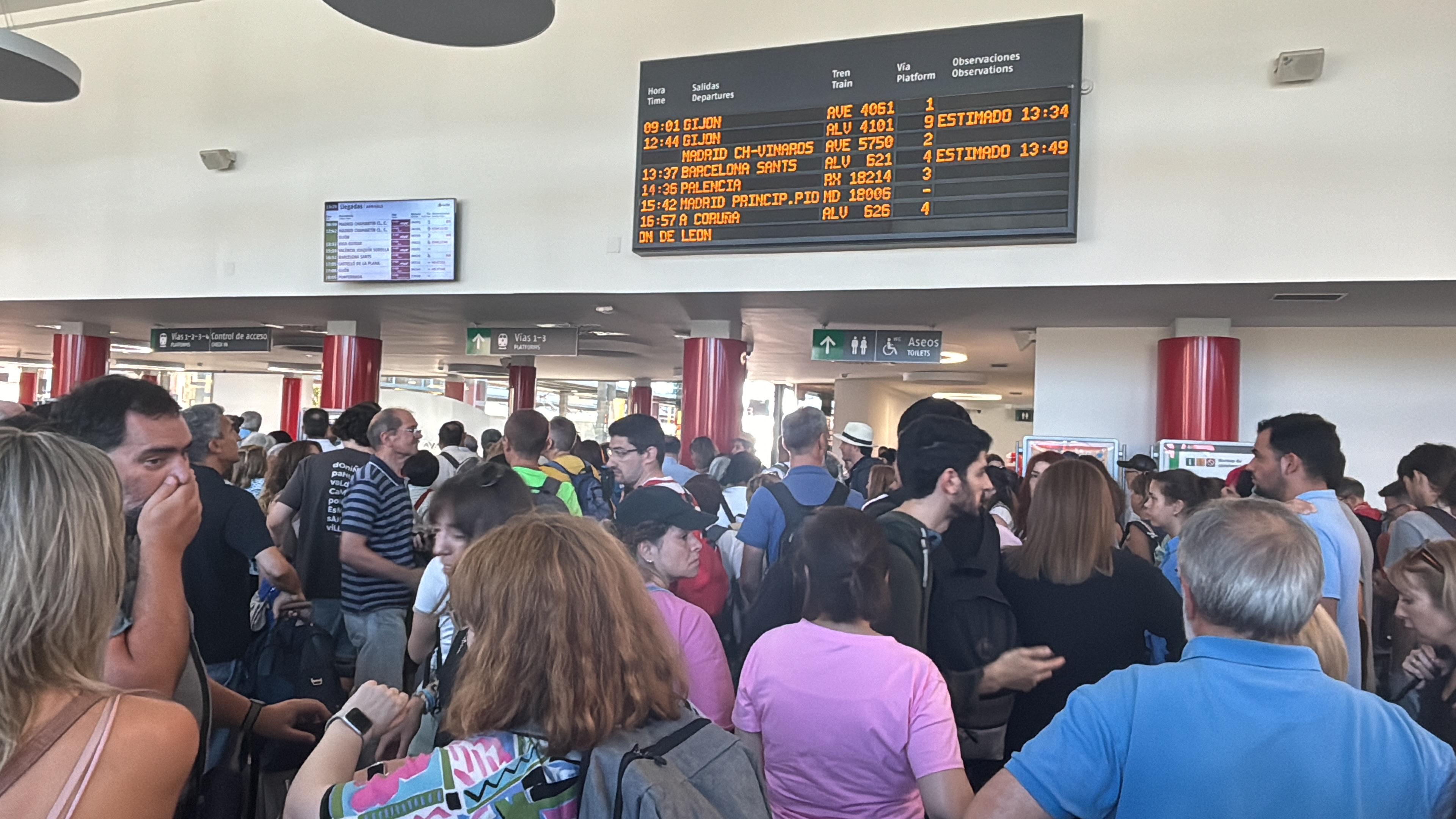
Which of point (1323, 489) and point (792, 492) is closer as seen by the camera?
point (1323, 489)

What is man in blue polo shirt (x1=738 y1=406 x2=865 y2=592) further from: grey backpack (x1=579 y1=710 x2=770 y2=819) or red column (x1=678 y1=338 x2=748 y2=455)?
red column (x1=678 y1=338 x2=748 y2=455)

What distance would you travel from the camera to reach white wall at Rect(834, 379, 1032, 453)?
1639 cm

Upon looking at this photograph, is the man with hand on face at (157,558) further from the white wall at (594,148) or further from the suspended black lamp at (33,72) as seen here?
the white wall at (594,148)

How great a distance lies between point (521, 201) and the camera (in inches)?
268

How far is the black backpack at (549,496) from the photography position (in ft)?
9.62

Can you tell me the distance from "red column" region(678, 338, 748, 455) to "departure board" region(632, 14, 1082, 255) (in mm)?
1663

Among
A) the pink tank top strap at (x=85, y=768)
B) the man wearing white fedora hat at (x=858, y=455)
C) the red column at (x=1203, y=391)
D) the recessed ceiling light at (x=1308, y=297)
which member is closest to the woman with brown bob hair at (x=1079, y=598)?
the pink tank top strap at (x=85, y=768)

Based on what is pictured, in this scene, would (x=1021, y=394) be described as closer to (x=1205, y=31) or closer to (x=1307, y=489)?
(x=1205, y=31)

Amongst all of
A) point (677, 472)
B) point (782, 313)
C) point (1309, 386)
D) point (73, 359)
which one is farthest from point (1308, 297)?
point (73, 359)

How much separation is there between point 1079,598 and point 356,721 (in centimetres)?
174

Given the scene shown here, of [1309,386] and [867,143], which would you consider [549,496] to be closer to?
[867,143]

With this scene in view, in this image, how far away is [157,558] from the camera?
1.52 metres

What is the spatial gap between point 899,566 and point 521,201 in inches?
218

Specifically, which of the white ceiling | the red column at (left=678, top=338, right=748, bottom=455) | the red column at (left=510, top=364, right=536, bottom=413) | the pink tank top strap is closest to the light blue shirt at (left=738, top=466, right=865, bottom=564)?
the pink tank top strap
